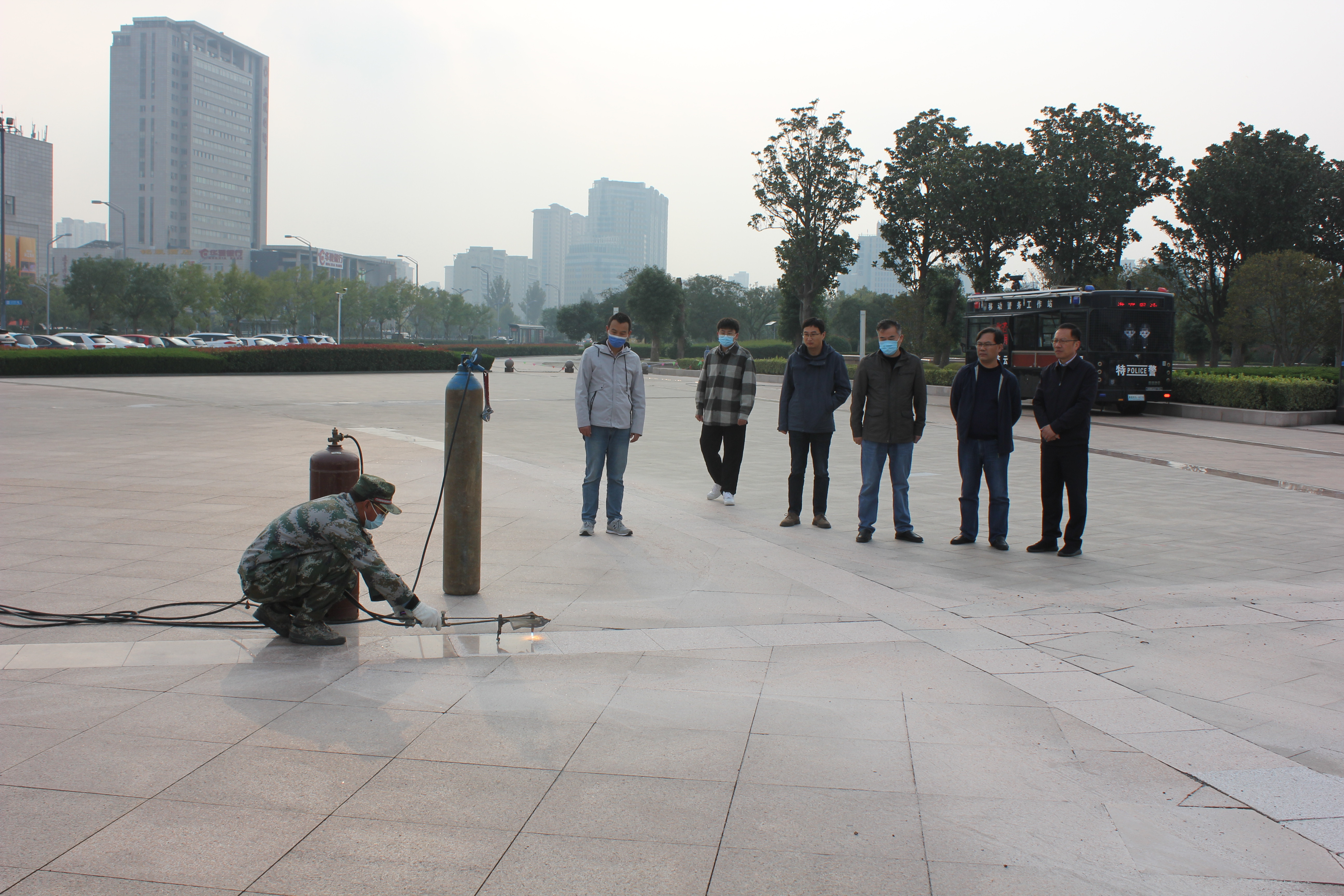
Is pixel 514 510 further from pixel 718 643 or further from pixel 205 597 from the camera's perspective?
pixel 718 643

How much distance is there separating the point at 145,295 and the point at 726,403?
65.2m

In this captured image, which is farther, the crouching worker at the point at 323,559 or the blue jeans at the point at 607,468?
the blue jeans at the point at 607,468

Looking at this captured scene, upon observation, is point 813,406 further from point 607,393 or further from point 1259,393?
point 1259,393

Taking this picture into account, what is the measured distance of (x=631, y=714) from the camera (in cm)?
380

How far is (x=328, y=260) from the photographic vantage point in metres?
133

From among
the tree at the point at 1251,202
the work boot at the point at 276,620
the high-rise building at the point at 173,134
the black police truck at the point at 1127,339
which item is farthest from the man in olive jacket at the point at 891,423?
the high-rise building at the point at 173,134

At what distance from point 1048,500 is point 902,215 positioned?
40.1 metres

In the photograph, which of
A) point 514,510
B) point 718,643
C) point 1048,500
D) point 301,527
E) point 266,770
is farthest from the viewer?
point 514,510

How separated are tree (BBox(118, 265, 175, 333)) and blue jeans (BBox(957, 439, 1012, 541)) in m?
67.2

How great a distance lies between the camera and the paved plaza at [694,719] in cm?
270

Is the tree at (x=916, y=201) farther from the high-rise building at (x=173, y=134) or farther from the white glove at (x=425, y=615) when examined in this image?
the high-rise building at (x=173, y=134)

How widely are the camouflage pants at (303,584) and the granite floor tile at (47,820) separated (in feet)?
4.78

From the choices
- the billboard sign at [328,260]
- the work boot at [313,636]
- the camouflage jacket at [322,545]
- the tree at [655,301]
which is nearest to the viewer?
the camouflage jacket at [322,545]

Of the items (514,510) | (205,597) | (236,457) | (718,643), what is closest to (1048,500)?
(718,643)
